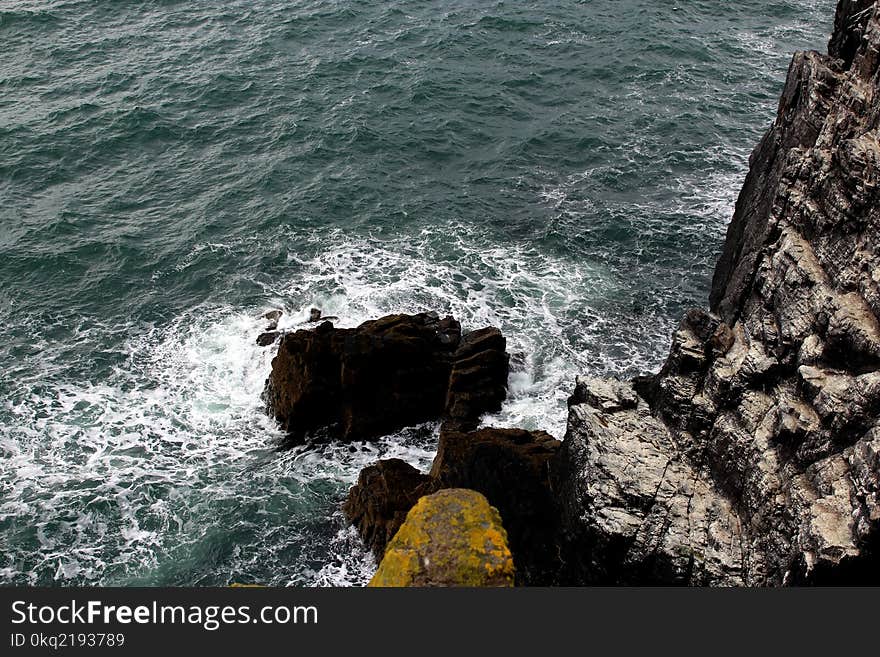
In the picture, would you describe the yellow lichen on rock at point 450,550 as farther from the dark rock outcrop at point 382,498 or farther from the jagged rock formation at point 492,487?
the dark rock outcrop at point 382,498

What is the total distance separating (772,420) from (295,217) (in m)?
39.5

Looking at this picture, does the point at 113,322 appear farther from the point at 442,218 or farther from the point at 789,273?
the point at 789,273

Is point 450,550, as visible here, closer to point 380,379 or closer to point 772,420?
point 772,420

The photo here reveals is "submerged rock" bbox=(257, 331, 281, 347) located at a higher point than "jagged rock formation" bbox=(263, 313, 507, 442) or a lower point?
lower

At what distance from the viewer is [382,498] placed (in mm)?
36219

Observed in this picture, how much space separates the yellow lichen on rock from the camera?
1603 centimetres

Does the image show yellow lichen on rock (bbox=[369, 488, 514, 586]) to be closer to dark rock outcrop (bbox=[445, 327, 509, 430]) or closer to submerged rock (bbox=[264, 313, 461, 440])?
dark rock outcrop (bbox=[445, 327, 509, 430])

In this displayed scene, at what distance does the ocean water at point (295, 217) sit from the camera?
4056 centimetres

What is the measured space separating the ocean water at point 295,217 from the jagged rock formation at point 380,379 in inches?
57.5

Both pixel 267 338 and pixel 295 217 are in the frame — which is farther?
pixel 295 217

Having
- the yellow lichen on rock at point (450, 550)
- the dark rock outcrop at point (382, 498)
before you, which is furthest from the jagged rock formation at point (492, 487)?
the yellow lichen on rock at point (450, 550)

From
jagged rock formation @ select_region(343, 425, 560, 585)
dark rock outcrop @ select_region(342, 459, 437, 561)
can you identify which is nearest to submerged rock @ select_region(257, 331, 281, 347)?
dark rock outcrop @ select_region(342, 459, 437, 561)

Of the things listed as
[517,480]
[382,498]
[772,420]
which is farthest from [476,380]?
[772,420]

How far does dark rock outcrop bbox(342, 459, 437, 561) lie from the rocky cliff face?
728 centimetres
